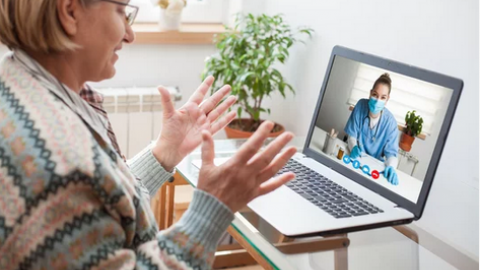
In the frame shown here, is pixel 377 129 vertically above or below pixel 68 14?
below

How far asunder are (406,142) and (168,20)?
1726mm

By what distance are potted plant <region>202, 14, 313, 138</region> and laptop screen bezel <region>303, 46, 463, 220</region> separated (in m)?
0.86

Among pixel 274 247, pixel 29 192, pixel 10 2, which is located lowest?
pixel 274 247

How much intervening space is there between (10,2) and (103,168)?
0.92 feet

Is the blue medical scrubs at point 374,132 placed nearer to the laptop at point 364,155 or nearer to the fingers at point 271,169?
the laptop at point 364,155

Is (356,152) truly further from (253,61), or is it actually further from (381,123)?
(253,61)

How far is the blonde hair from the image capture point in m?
0.96

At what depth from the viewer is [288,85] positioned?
2.59m

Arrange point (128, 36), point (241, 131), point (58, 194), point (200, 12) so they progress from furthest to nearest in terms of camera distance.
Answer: point (200, 12) → point (241, 131) → point (128, 36) → point (58, 194)

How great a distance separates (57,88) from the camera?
100 centimetres

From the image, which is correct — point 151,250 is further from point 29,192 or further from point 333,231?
point 333,231

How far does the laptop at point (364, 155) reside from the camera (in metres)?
1.32

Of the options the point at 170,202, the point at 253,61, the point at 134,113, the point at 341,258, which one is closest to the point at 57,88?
the point at 341,258

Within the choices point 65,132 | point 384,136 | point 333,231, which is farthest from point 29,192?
point 384,136
